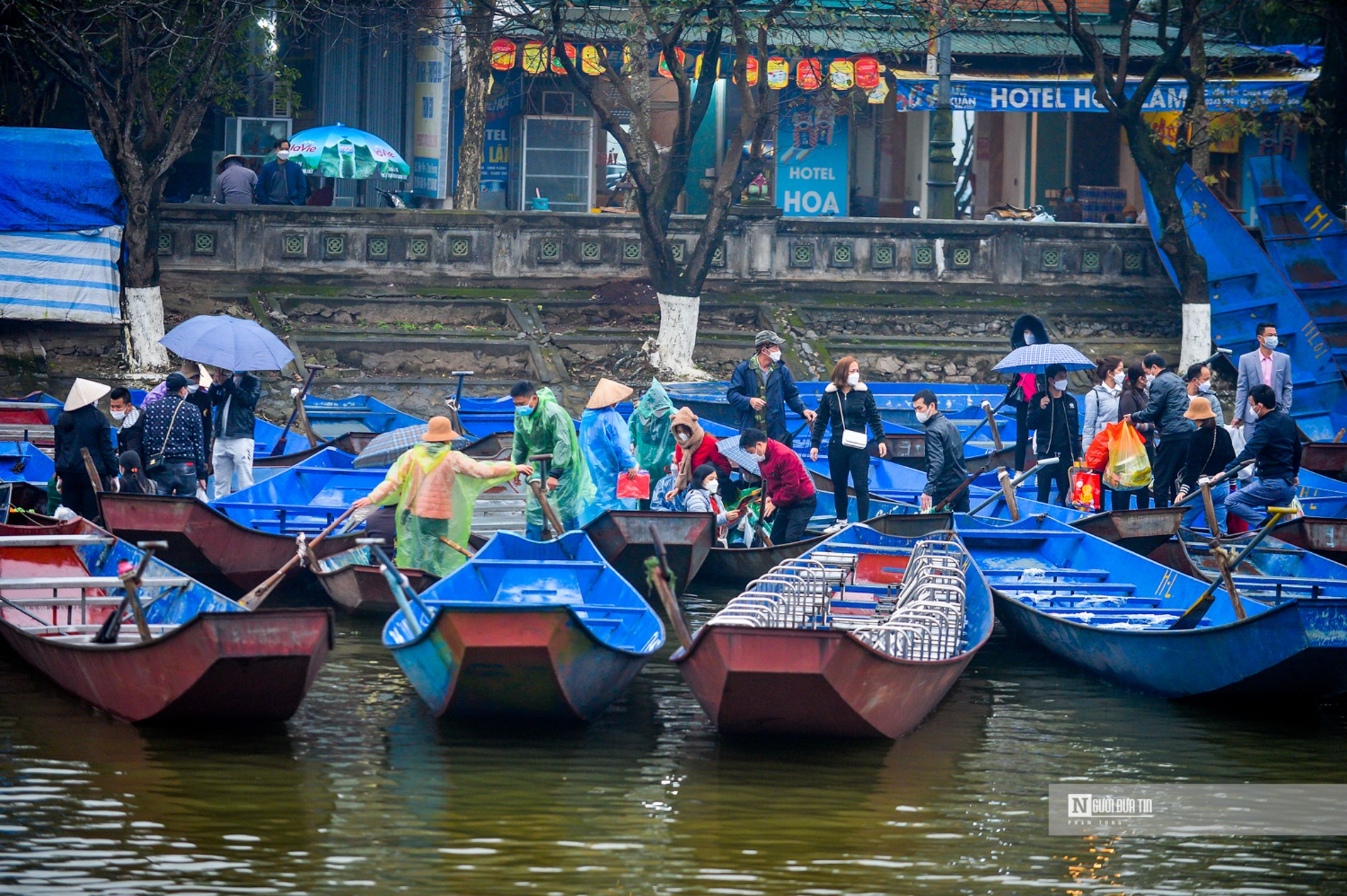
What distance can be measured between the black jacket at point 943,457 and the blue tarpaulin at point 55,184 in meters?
11.7

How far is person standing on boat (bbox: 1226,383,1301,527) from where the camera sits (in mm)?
14070

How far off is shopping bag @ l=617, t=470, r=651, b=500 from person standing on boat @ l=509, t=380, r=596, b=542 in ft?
1.07

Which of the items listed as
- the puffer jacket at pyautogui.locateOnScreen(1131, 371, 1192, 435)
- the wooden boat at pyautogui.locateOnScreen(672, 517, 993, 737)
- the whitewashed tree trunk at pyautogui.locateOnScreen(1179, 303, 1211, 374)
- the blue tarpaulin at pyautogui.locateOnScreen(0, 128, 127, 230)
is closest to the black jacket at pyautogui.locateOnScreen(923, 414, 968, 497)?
the puffer jacket at pyautogui.locateOnScreen(1131, 371, 1192, 435)

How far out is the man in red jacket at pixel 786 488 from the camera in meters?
14.1

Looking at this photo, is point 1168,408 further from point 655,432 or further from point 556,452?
point 556,452

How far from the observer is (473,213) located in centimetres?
2389

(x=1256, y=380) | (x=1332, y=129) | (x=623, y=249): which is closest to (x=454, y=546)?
(x=1256, y=380)

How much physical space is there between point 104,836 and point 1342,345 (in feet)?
60.4

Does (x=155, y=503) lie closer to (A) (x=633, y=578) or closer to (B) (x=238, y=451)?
(B) (x=238, y=451)

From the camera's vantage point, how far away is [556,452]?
13734mm

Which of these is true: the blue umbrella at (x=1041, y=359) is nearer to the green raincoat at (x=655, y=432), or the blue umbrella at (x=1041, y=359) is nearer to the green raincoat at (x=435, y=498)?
the green raincoat at (x=655, y=432)

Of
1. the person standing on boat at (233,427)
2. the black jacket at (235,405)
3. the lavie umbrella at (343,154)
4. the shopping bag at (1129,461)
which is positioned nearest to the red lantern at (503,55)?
the lavie umbrella at (343,154)

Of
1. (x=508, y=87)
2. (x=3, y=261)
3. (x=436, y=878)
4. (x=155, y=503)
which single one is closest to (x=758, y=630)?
(x=436, y=878)

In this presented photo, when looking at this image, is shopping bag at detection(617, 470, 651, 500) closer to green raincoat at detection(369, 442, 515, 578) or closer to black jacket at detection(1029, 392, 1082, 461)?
green raincoat at detection(369, 442, 515, 578)
